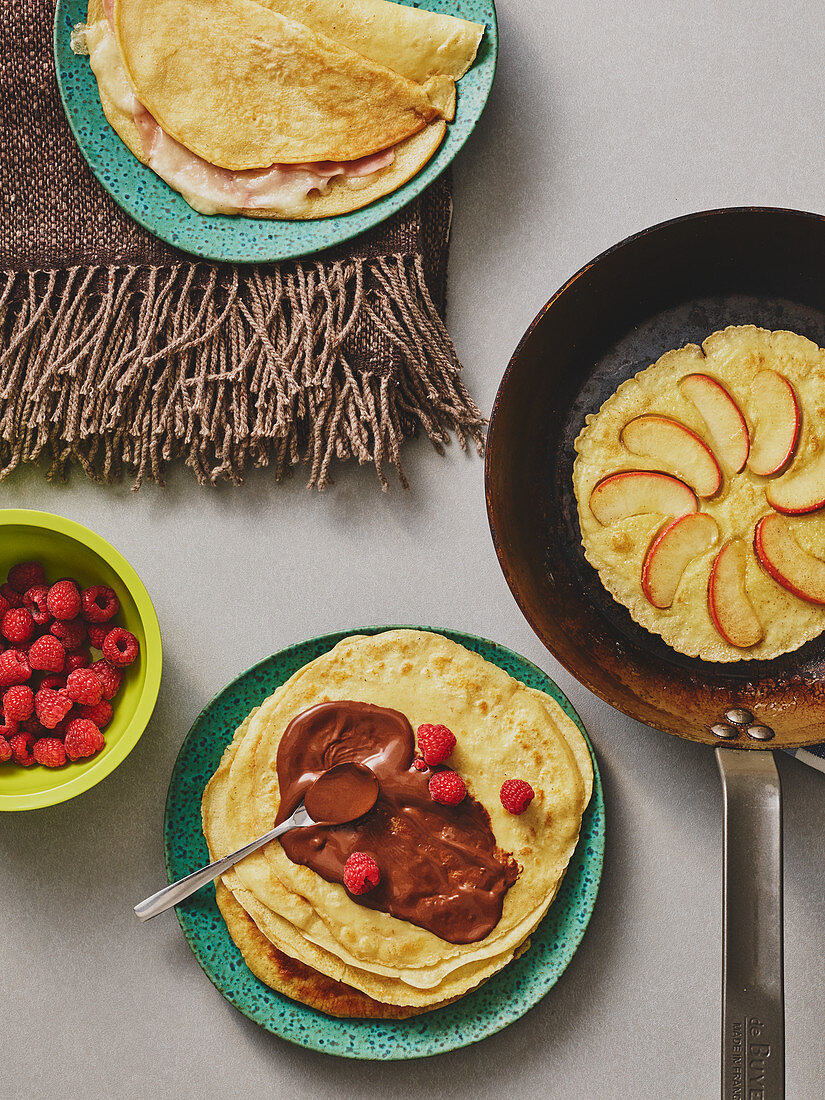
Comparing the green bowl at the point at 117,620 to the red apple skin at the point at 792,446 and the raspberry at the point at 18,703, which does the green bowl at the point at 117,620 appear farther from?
the red apple skin at the point at 792,446

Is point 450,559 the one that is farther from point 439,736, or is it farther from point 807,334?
point 807,334

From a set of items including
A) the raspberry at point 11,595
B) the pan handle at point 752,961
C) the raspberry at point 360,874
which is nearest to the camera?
the pan handle at point 752,961

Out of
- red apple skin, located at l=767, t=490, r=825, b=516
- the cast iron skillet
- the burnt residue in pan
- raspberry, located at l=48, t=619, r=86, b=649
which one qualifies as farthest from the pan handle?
raspberry, located at l=48, t=619, r=86, b=649

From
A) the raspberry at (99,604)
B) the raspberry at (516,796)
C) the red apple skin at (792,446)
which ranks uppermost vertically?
the red apple skin at (792,446)

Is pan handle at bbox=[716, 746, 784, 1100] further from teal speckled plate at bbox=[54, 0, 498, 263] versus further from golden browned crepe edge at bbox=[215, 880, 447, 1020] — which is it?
Result: teal speckled plate at bbox=[54, 0, 498, 263]

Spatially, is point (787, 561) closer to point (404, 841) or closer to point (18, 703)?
point (404, 841)

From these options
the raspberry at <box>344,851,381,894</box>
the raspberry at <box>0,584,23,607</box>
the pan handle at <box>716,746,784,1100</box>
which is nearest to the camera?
the pan handle at <box>716,746,784,1100</box>

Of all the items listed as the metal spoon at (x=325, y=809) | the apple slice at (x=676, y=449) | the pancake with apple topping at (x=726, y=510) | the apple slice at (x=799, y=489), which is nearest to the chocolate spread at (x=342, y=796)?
the metal spoon at (x=325, y=809)

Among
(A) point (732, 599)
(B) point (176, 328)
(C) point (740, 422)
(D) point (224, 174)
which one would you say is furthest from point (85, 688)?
(C) point (740, 422)
